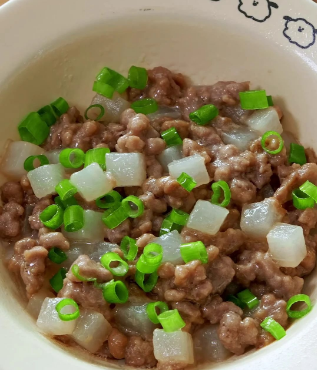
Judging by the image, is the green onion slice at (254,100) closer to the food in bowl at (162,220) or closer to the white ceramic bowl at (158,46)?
the food in bowl at (162,220)

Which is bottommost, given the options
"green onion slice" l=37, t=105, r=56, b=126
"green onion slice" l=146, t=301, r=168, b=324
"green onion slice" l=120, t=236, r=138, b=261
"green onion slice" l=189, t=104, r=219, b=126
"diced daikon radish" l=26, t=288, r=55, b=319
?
"diced daikon radish" l=26, t=288, r=55, b=319

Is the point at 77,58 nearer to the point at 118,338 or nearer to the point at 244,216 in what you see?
the point at 244,216

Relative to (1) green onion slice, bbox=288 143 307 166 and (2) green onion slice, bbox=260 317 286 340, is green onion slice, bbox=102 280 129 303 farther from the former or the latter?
(1) green onion slice, bbox=288 143 307 166

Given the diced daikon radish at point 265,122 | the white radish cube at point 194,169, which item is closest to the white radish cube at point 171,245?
the white radish cube at point 194,169

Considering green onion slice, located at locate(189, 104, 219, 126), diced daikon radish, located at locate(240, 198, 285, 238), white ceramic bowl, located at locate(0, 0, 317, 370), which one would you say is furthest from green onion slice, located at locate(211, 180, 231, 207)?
white ceramic bowl, located at locate(0, 0, 317, 370)

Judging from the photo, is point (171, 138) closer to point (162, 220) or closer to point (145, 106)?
point (145, 106)

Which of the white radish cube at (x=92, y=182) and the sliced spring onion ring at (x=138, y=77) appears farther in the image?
the sliced spring onion ring at (x=138, y=77)

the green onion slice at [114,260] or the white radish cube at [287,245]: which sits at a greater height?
the white radish cube at [287,245]
